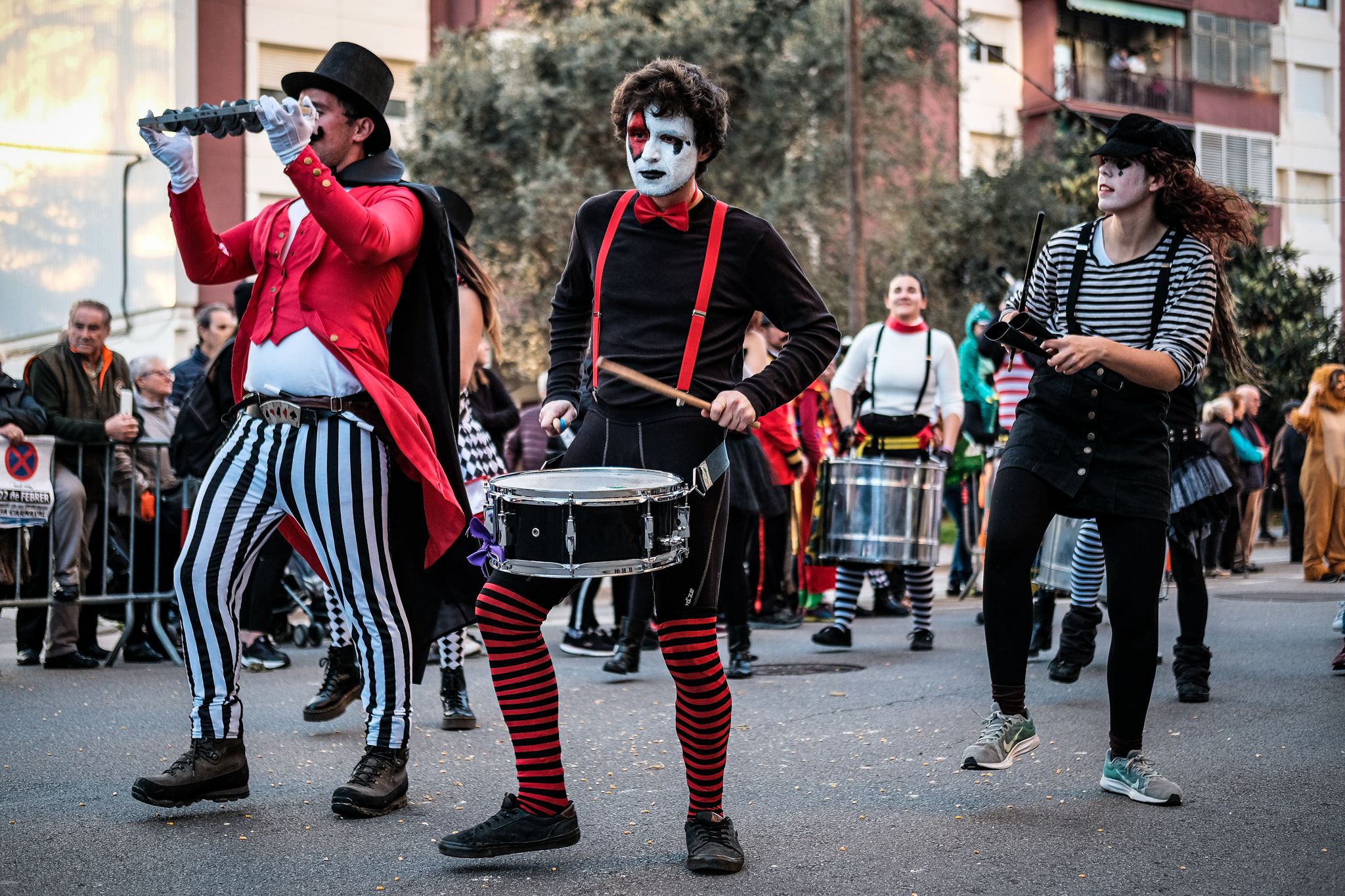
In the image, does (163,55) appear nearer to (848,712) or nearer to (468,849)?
(848,712)

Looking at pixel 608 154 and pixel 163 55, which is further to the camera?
pixel 608 154

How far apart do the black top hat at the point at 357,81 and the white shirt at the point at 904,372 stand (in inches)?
203

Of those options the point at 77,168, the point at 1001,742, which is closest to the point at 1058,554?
the point at 1001,742

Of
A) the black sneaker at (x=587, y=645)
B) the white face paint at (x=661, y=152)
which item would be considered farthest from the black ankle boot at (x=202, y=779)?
the black sneaker at (x=587, y=645)

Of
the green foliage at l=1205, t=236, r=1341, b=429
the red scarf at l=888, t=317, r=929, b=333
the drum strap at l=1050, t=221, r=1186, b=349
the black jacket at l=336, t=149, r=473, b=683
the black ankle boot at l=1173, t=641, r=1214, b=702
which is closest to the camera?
the black jacket at l=336, t=149, r=473, b=683

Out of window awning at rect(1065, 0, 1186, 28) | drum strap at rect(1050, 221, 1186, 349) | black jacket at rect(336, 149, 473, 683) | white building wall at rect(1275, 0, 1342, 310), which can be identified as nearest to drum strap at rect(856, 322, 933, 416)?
drum strap at rect(1050, 221, 1186, 349)

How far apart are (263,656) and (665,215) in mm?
5369

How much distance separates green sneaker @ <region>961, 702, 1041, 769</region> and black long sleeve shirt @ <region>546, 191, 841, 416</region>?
131 cm

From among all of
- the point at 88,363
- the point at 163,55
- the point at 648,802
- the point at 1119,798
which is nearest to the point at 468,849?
the point at 648,802

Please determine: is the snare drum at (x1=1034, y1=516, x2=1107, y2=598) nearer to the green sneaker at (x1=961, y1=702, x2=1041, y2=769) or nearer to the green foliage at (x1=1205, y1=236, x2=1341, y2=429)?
the green sneaker at (x1=961, y1=702, x2=1041, y2=769)

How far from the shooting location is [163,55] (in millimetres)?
24031

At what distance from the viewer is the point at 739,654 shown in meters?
7.92

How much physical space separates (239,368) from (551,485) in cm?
144

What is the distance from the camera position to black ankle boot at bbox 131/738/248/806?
14.2 ft
